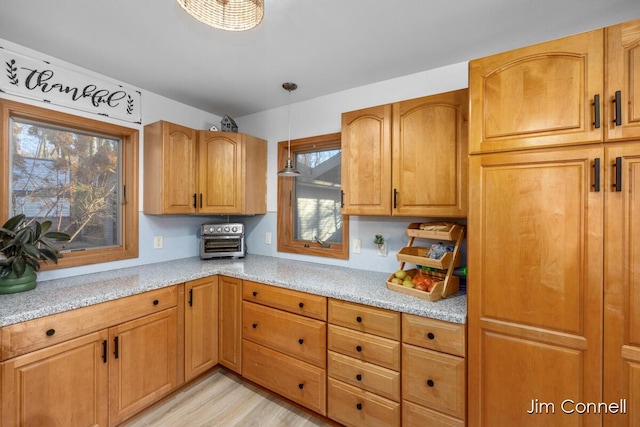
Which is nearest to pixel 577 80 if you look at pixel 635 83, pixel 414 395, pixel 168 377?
pixel 635 83

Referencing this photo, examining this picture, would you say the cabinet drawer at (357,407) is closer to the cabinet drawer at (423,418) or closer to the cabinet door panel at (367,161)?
Answer: the cabinet drawer at (423,418)

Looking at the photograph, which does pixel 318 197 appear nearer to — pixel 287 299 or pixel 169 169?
pixel 287 299

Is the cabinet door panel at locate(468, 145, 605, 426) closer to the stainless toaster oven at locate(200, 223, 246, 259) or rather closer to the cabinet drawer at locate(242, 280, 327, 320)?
the cabinet drawer at locate(242, 280, 327, 320)

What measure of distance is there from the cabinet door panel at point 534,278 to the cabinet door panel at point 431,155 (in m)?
0.30

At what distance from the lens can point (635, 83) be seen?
1.09m

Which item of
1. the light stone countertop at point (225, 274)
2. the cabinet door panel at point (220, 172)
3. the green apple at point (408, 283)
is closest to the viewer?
the light stone countertop at point (225, 274)

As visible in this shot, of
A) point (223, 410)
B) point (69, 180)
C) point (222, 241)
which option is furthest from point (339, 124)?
point (223, 410)

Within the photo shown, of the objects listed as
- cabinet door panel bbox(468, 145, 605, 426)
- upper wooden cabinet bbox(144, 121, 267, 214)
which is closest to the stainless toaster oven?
upper wooden cabinet bbox(144, 121, 267, 214)

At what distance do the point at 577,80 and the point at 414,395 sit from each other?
66.4 inches

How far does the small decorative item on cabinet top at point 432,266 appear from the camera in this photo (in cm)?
164

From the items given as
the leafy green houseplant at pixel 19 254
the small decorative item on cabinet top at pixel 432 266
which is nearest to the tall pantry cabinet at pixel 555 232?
the small decorative item on cabinet top at pixel 432 266

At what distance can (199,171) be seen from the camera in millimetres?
2561

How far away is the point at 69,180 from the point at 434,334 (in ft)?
8.90

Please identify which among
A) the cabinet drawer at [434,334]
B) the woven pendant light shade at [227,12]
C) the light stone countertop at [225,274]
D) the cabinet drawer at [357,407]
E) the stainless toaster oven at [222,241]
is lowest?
the cabinet drawer at [357,407]
